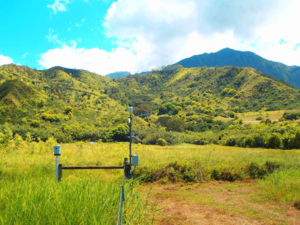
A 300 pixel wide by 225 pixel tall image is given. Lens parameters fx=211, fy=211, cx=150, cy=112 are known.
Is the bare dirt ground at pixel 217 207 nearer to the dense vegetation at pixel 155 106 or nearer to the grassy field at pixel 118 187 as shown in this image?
the grassy field at pixel 118 187

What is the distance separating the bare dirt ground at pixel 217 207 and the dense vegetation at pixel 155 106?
15.2 metres

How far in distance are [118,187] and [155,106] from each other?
384 ft

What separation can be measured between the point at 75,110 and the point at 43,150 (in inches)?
2844

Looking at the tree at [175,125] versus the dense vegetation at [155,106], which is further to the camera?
the tree at [175,125]

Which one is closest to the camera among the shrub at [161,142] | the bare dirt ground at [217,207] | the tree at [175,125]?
the bare dirt ground at [217,207]

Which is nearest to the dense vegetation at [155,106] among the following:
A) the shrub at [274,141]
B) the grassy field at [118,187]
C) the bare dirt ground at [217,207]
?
the shrub at [274,141]

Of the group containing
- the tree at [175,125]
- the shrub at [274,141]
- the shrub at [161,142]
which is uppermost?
the tree at [175,125]

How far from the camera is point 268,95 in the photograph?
346 ft

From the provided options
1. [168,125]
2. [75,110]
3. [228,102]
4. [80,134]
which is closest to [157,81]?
[228,102]

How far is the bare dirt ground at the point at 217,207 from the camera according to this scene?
4.64 m

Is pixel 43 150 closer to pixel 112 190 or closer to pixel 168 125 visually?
pixel 112 190

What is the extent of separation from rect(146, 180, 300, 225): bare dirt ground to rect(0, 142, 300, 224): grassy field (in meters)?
0.06

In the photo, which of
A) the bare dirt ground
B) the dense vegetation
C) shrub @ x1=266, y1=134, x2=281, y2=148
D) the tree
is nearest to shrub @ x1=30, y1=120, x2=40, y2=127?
the dense vegetation

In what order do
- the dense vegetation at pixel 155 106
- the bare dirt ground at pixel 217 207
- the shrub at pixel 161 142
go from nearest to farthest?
the bare dirt ground at pixel 217 207, the shrub at pixel 161 142, the dense vegetation at pixel 155 106
